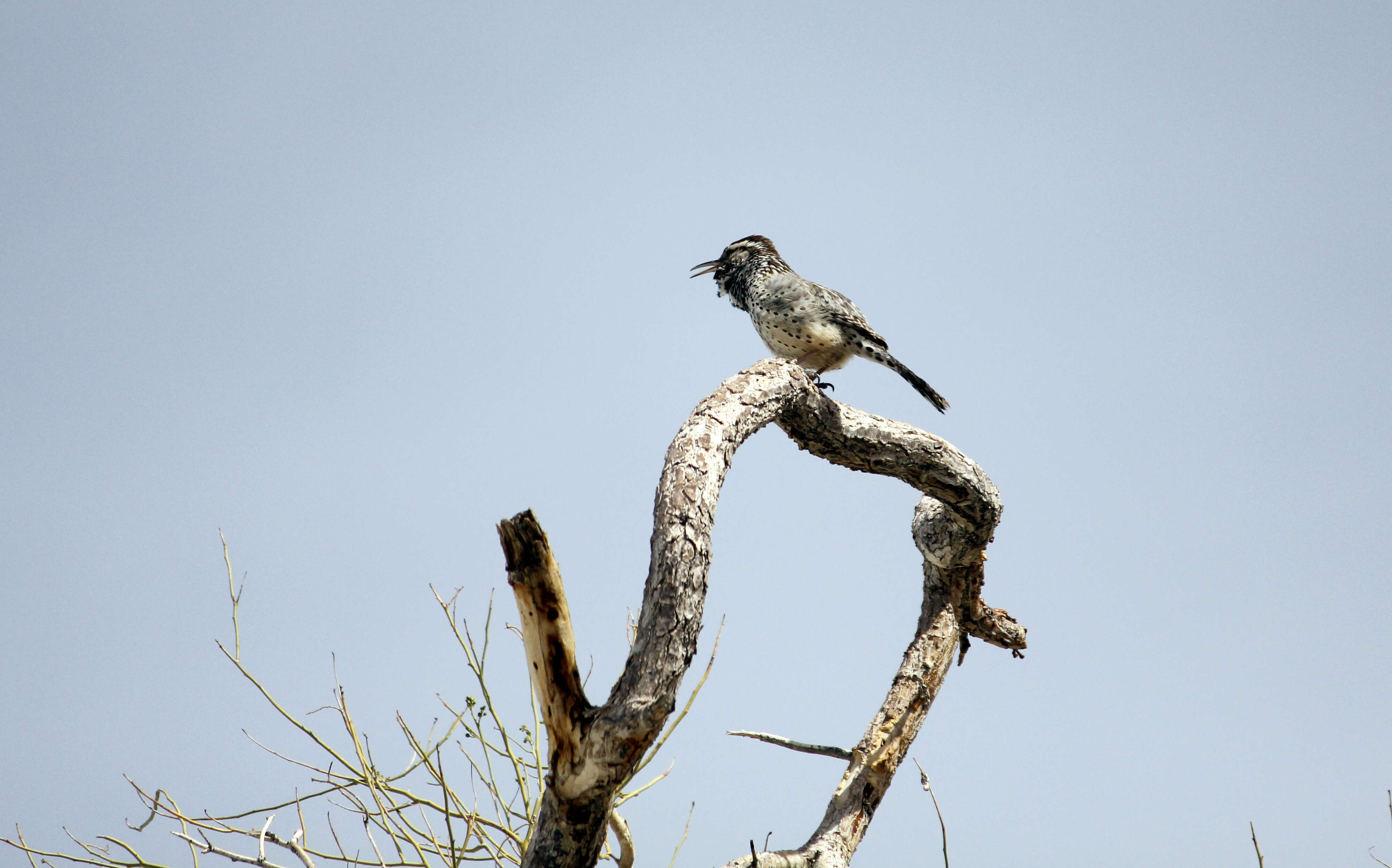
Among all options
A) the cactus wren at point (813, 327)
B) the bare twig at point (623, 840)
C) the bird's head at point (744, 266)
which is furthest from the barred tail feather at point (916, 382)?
the bare twig at point (623, 840)

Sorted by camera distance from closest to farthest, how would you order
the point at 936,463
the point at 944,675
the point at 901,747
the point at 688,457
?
the point at 688,457 → the point at 936,463 → the point at 901,747 → the point at 944,675

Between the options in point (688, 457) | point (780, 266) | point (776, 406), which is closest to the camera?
point (688, 457)

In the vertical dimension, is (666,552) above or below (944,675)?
below

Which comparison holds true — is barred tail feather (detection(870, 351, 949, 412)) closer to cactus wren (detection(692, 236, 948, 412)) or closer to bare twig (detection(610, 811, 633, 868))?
cactus wren (detection(692, 236, 948, 412))

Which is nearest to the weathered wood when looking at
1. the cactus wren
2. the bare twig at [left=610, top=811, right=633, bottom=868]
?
the bare twig at [left=610, top=811, right=633, bottom=868]

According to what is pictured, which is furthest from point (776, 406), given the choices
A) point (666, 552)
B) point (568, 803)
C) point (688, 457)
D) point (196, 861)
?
point (196, 861)

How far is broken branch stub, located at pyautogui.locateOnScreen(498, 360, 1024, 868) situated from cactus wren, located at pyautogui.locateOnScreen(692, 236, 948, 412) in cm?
70

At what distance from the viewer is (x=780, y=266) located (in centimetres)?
521

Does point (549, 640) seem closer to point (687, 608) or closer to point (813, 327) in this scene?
point (687, 608)

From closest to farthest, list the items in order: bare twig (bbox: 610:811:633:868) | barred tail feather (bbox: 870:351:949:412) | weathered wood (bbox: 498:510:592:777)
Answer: weathered wood (bbox: 498:510:592:777), bare twig (bbox: 610:811:633:868), barred tail feather (bbox: 870:351:949:412)

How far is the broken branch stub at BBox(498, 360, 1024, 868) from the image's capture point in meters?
2.26

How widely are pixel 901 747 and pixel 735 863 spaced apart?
116cm

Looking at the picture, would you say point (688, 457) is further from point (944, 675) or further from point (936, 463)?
point (944, 675)

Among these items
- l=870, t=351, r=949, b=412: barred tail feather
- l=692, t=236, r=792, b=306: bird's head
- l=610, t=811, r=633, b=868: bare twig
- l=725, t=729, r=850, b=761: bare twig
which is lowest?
l=610, t=811, r=633, b=868: bare twig
